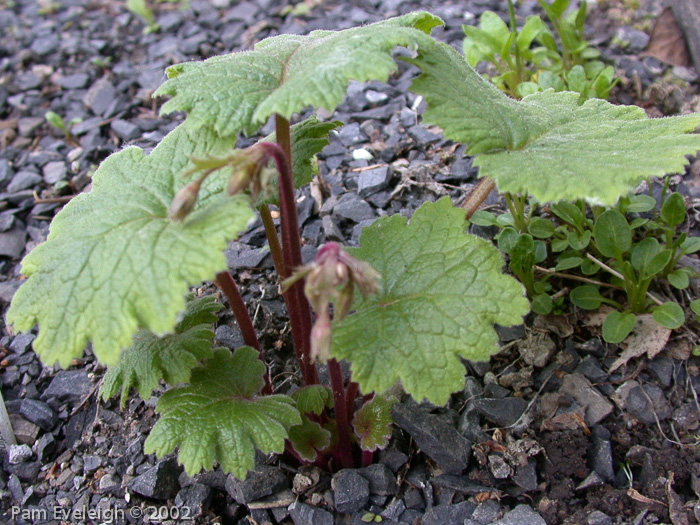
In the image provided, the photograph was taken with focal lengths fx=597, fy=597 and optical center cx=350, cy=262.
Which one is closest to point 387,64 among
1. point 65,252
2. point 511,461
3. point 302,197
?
point 65,252

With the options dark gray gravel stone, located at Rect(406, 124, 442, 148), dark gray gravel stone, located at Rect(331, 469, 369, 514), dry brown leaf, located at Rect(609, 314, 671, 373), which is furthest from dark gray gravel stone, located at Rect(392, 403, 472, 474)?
dark gray gravel stone, located at Rect(406, 124, 442, 148)

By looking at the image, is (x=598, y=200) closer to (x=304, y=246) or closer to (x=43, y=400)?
(x=304, y=246)

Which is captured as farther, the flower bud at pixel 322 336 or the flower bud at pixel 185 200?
the flower bud at pixel 185 200

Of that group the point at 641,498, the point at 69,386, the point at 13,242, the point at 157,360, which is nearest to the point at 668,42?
the point at 641,498

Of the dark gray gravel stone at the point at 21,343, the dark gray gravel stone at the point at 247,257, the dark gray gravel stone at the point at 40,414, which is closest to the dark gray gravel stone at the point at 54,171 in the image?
the dark gray gravel stone at the point at 21,343

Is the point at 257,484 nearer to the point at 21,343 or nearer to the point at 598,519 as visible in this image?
the point at 598,519

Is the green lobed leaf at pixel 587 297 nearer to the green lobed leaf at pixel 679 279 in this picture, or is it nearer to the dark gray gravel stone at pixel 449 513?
the green lobed leaf at pixel 679 279
